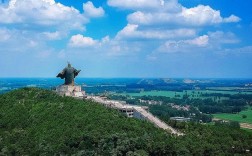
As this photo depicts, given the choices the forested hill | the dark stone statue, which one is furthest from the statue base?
the forested hill

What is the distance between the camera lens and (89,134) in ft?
123

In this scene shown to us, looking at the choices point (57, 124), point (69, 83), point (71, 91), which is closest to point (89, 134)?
point (57, 124)

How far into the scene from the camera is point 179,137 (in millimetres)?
38688

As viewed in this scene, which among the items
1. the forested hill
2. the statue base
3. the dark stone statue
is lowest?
the forested hill

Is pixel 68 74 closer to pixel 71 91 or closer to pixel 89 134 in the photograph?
pixel 71 91

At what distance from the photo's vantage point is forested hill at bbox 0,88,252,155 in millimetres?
35531

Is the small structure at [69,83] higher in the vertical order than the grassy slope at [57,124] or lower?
higher

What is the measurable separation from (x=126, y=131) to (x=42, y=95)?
16896 millimetres

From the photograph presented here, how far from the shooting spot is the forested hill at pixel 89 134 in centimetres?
3553

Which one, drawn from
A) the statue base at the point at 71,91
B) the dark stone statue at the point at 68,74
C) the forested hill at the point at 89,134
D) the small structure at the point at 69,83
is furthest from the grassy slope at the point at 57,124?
the dark stone statue at the point at 68,74

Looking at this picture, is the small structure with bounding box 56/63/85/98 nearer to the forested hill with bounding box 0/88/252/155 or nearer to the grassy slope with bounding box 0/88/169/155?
the grassy slope with bounding box 0/88/169/155

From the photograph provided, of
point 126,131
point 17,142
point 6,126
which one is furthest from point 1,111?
point 126,131

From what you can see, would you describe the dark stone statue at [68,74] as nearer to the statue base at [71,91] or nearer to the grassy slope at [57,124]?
the statue base at [71,91]

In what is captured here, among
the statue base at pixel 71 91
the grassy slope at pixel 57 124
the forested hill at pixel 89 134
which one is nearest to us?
the forested hill at pixel 89 134
